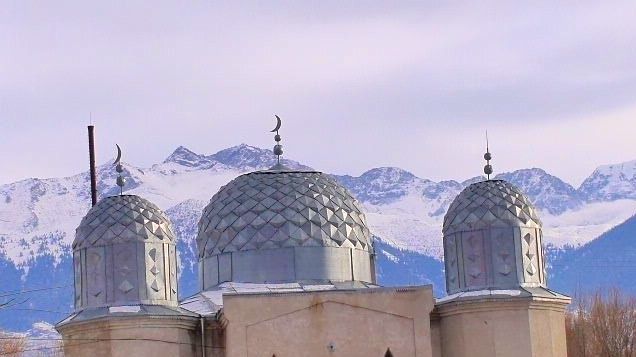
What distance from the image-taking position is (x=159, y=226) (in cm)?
4325

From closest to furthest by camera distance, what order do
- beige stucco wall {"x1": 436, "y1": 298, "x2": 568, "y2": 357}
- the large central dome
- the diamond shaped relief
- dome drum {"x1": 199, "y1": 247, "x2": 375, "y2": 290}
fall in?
1. the diamond shaped relief
2. beige stucco wall {"x1": 436, "y1": 298, "x2": 568, "y2": 357}
3. dome drum {"x1": 199, "y1": 247, "x2": 375, "y2": 290}
4. the large central dome

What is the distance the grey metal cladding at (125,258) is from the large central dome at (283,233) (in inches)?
83.9

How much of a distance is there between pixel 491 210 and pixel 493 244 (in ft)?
2.59

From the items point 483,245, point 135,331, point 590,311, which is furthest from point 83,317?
point 590,311

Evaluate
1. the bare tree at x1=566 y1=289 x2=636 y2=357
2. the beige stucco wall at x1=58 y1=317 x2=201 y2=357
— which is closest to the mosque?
the beige stucco wall at x1=58 y1=317 x2=201 y2=357

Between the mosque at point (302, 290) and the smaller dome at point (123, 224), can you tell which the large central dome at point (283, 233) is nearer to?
the mosque at point (302, 290)

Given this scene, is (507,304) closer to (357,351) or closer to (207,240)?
(357,351)

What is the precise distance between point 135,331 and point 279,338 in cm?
301

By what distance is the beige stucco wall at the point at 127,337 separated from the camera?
4150cm

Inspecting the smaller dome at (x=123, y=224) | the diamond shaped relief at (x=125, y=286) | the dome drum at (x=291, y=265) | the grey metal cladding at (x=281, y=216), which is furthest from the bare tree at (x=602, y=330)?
the diamond shaped relief at (x=125, y=286)

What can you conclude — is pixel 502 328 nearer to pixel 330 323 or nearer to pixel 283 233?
pixel 330 323

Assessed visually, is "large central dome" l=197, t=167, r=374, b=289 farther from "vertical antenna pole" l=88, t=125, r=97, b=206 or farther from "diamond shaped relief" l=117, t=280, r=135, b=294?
"vertical antenna pole" l=88, t=125, r=97, b=206

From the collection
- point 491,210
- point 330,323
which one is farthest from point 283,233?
point 491,210

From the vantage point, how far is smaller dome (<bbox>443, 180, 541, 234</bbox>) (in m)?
43.8
